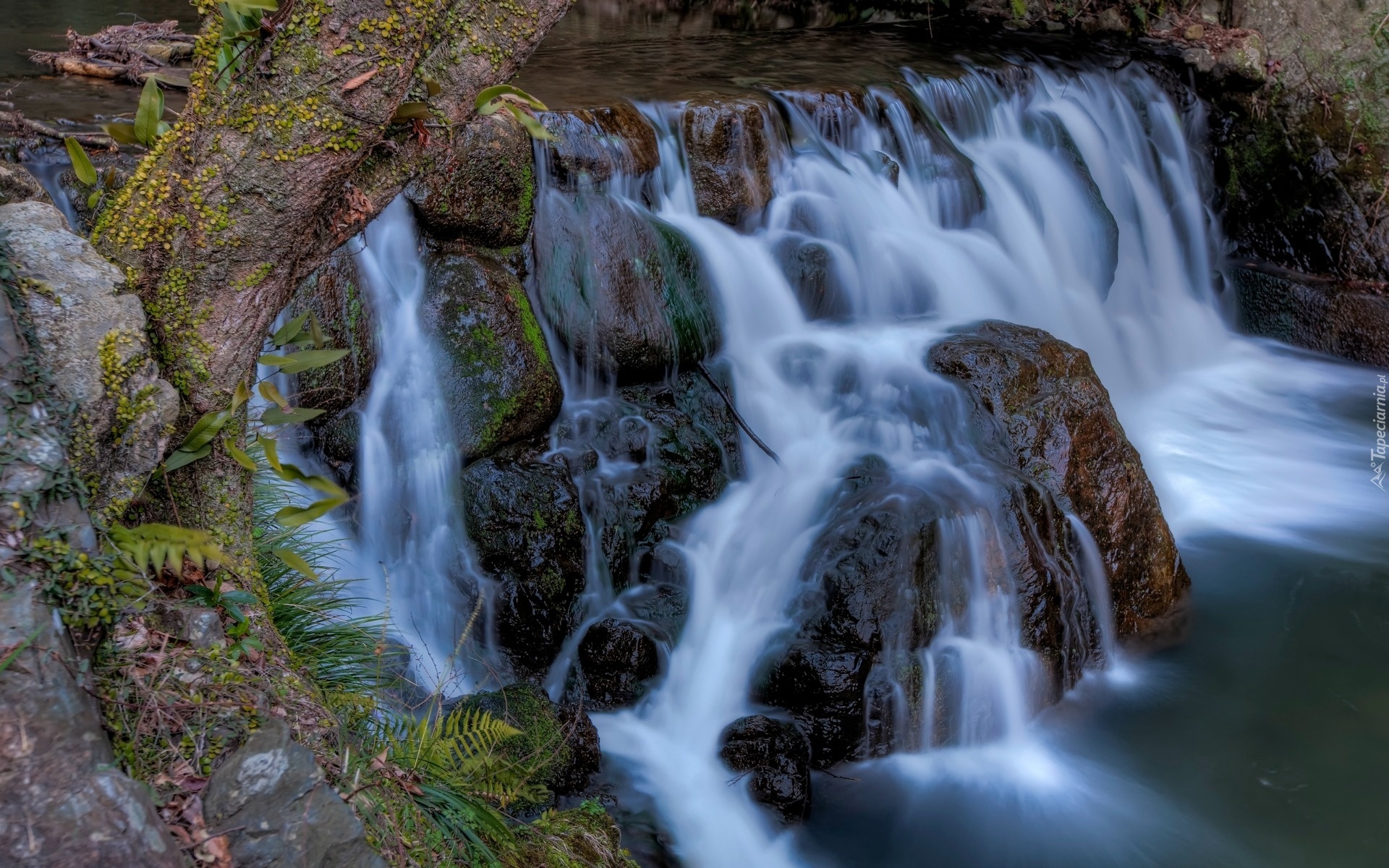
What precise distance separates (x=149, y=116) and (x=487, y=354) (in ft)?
9.81

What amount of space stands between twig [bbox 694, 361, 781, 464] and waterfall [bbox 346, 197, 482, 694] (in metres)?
1.54

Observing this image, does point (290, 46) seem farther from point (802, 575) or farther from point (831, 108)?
point (831, 108)

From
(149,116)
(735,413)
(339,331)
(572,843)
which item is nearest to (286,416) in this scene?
(149,116)

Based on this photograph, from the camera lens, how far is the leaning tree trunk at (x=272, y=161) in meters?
2.21

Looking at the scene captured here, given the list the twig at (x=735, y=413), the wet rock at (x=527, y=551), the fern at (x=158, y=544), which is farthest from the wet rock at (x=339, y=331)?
the fern at (x=158, y=544)

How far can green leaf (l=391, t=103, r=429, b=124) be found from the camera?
2.38 meters

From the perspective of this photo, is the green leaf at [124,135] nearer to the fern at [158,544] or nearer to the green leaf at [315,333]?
the green leaf at [315,333]

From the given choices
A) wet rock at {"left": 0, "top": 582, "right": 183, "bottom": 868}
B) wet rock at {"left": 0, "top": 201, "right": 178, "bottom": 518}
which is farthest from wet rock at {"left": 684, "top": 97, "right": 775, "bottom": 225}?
wet rock at {"left": 0, "top": 582, "right": 183, "bottom": 868}

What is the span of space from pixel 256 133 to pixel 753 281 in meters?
4.25

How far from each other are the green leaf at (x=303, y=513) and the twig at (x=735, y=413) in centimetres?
344

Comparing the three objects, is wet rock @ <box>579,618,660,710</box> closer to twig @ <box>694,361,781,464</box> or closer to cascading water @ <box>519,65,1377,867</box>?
cascading water @ <box>519,65,1377,867</box>

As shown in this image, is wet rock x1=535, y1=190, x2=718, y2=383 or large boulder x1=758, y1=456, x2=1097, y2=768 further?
wet rock x1=535, y1=190, x2=718, y2=383

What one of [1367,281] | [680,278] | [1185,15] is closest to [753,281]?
[680,278]

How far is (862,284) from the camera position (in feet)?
22.0
